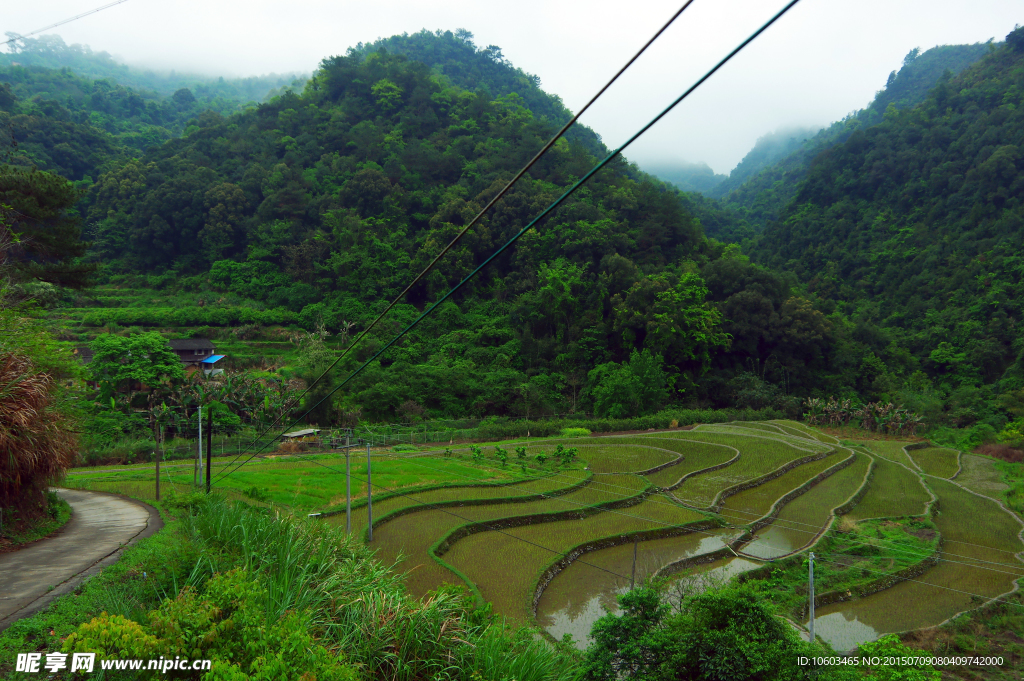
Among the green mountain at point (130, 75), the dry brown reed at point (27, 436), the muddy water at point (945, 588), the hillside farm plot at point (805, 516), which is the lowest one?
the muddy water at point (945, 588)

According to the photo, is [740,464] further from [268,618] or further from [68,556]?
[68,556]

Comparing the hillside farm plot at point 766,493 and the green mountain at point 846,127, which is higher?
the green mountain at point 846,127

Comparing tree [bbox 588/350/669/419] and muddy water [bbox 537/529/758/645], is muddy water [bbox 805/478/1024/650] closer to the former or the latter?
muddy water [bbox 537/529/758/645]

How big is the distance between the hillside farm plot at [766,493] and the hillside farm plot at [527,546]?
148 cm

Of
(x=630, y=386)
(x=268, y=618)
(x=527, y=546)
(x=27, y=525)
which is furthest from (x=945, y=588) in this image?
(x=630, y=386)

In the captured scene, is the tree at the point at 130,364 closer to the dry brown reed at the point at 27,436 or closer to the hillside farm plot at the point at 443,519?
the hillside farm plot at the point at 443,519

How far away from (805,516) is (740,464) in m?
5.56

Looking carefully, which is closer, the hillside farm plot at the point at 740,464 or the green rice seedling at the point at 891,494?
the green rice seedling at the point at 891,494

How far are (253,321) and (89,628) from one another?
37700 millimetres

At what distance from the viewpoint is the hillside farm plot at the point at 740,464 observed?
58.6ft

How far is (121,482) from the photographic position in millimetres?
16484

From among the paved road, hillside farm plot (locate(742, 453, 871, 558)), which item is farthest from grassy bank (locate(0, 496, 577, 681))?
hillside farm plot (locate(742, 453, 871, 558))

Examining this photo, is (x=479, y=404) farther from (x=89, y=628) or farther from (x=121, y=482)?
(x=89, y=628)

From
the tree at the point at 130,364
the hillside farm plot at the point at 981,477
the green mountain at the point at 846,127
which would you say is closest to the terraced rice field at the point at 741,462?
the hillside farm plot at the point at 981,477
